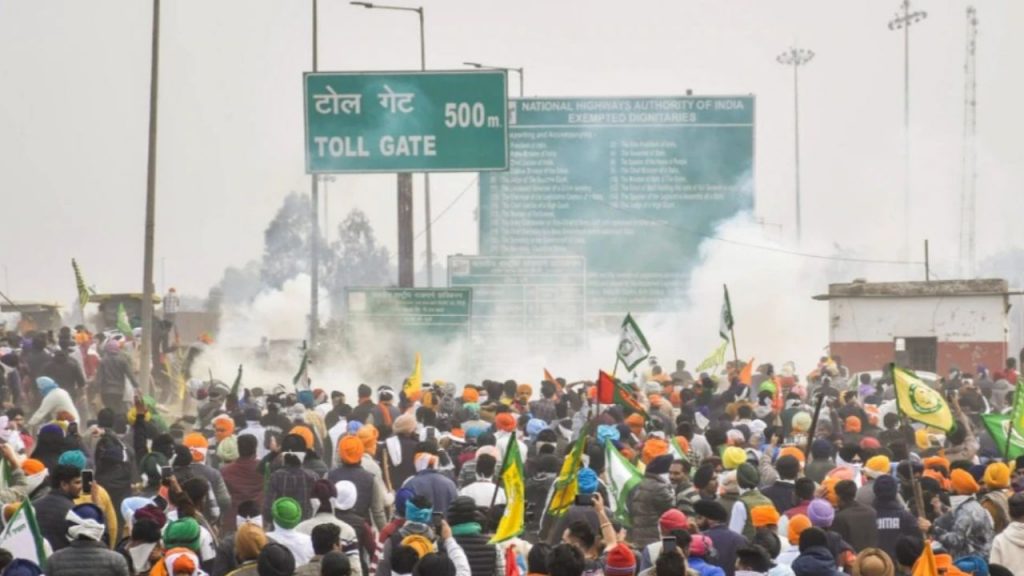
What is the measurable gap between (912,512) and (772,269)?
4230 cm

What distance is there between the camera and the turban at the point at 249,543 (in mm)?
9945

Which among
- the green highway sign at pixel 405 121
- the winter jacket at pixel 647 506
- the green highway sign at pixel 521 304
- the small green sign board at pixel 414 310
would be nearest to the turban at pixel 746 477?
the winter jacket at pixel 647 506

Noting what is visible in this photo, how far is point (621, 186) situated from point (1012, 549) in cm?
3369

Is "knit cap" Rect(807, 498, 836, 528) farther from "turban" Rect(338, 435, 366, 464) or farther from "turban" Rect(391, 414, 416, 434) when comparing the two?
"turban" Rect(391, 414, 416, 434)

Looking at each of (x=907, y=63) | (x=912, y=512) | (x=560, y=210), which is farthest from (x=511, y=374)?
(x=907, y=63)

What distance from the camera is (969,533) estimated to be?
12.0 metres

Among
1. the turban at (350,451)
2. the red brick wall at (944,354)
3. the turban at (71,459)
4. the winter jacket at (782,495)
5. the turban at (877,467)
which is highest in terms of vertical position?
the turban at (71,459)

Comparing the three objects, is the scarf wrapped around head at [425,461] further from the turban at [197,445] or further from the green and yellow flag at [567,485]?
the green and yellow flag at [567,485]

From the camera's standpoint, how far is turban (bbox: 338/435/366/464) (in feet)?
44.9

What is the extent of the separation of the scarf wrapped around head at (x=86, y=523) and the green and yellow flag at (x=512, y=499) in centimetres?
217

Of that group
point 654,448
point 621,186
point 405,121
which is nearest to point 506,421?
point 654,448

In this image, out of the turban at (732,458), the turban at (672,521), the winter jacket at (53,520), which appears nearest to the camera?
the turban at (672,521)

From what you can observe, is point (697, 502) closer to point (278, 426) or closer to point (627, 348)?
point (278, 426)

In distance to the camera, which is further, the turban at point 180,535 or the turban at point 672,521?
the turban at point 672,521
